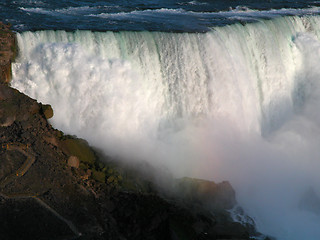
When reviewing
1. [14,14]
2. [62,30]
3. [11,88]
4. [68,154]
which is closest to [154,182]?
[68,154]

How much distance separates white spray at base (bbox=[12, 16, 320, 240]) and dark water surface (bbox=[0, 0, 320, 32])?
1609 millimetres

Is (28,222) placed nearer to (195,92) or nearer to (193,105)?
(193,105)

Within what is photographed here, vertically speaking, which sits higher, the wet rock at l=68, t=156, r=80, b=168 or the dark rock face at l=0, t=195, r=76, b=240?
the wet rock at l=68, t=156, r=80, b=168

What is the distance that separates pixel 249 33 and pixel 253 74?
5.97ft

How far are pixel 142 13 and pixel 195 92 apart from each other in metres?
6.34

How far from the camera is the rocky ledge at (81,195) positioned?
42.0ft

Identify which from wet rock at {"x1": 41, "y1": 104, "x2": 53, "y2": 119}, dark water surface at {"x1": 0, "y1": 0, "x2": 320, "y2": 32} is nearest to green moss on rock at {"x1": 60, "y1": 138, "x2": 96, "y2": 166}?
→ wet rock at {"x1": 41, "y1": 104, "x2": 53, "y2": 119}

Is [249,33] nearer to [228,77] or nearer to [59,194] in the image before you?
[228,77]

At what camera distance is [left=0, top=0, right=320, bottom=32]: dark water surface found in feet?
69.2

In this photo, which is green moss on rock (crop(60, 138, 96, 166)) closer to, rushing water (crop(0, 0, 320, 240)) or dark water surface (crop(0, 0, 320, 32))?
rushing water (crop(0, 0, 320, 240))

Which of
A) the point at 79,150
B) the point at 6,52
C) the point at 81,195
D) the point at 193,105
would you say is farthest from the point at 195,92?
the point at 81,195

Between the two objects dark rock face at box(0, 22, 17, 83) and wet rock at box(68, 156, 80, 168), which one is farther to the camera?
dark rock face at box(0, 22, 17, 83)

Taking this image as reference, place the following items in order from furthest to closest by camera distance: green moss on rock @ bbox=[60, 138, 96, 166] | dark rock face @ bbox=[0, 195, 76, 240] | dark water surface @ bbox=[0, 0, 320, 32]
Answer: dark water surface @ bbox=[0, 0, 320, 32] → green moss on rock @ bbox=[60, 138, 96, 166] → dark rock face @ bbox=[0, 195, 76, 240]

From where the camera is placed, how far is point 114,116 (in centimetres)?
1856
